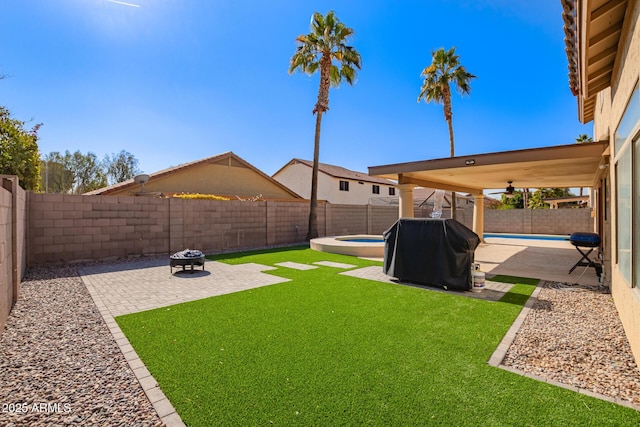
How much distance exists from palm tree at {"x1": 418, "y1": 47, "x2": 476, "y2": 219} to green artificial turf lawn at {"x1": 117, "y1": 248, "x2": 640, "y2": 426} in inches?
596

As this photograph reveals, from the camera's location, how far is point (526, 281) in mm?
7430

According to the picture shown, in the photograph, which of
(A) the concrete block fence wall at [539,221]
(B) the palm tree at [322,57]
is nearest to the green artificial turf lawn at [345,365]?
(B) the palm tree at [322,57]

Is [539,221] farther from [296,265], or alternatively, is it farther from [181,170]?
[181,170]

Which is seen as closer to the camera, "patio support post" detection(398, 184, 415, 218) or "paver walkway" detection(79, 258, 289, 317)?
"paver walkway" detection(79, 258, 289, 317)

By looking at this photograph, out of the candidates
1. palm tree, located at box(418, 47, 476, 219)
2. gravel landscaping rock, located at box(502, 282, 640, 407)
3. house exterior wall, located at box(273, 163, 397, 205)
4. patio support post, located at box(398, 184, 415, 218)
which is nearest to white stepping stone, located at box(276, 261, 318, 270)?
patio support post, located at box(398, 184, 415, 218)

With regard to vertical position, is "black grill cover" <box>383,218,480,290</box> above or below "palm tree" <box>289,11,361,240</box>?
below

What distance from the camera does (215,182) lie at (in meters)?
20.4

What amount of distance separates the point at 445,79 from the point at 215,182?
53.1 ft

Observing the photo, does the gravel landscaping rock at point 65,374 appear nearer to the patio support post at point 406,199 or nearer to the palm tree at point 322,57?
the patio support post at point 406,199

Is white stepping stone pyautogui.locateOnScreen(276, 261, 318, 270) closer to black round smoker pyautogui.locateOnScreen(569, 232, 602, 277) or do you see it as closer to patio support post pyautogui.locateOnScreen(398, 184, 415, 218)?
patio support post pyautogui.locateOnScreen(398, 184, 415, 218)

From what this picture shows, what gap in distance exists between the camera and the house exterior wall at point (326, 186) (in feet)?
95.6

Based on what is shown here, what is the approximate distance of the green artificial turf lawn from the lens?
96.8 inches

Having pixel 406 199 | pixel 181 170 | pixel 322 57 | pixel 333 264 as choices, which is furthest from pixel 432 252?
pixel 181 170

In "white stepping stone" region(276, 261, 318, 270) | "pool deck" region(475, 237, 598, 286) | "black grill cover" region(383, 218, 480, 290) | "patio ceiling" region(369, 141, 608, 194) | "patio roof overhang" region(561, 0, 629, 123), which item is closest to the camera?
"patio roof overhang" region(561, 0, 629, 123)
